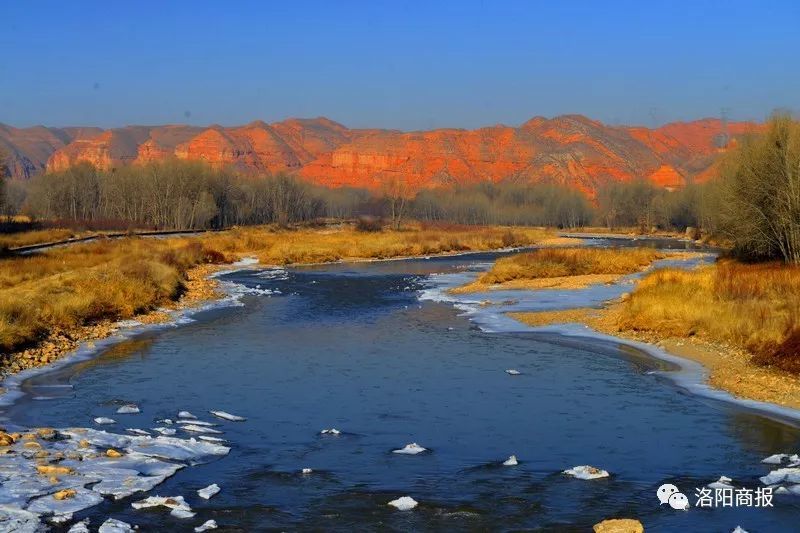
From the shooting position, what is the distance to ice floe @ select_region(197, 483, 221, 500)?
10.7 metres

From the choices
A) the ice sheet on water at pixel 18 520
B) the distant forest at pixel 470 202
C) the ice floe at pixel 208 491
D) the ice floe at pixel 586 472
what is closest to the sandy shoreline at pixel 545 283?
the distant forest at pixel 470 202

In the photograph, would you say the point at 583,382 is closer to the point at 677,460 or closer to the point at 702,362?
the point at 702,362

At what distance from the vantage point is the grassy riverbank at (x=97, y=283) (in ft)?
71.1

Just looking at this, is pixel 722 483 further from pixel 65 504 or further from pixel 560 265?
pixel 560 265

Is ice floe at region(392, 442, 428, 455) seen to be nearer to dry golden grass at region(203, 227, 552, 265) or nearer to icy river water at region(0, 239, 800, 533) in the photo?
icy river water at region(0, 239, 800, 533)

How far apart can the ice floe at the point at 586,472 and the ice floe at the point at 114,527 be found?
18.5ft

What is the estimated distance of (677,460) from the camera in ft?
40.4

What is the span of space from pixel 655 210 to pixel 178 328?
388ft

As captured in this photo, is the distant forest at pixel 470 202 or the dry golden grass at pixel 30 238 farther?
the dry golden grass at pixel 30 238

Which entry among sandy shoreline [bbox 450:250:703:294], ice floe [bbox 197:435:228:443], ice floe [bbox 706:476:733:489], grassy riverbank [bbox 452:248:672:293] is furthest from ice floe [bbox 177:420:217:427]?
grassy riverbank [bbox 452:248:672:293]

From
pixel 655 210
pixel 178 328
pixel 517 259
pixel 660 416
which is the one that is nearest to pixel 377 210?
pixel 655 210

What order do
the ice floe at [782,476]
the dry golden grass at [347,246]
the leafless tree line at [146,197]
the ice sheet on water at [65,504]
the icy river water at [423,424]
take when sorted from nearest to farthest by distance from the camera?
the ice sheet on water at [65,504] < the icy river water at [423,424] < the ice floe at [782,476] < the dry golden grass at [347,246] < the leafless tree line at [146,197]

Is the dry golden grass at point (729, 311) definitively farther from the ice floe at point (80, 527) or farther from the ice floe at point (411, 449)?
the ice floe at point (80, 527)

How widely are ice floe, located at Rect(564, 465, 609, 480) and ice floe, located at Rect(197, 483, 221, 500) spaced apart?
15.1ft
